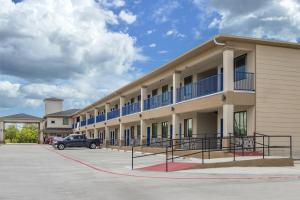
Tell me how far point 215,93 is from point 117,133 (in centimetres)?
3333

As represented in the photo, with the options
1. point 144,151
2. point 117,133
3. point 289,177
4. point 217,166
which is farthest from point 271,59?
point 117,133

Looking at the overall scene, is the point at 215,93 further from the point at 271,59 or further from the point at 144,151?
the point at 144,151

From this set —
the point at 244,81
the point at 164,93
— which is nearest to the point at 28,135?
the point at 164,93

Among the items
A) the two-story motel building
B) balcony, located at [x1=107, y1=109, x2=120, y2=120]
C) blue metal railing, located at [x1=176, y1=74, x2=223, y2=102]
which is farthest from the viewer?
balcony, located at [x1=107, y1=109, x2=120, y2=120]

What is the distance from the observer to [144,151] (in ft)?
120

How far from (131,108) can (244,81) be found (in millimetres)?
21480

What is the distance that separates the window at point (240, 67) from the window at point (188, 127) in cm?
758

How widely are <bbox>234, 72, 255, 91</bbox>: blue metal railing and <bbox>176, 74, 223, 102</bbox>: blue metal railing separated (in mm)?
984

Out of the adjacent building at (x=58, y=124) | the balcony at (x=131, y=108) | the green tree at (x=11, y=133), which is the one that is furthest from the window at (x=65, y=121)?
the balcony at (x=131, y=108)

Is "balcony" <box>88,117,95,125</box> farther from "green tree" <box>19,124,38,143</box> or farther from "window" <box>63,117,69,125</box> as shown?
"green tree" <box>19,124,38,143</box>

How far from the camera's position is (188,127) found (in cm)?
3198

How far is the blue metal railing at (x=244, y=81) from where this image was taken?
75.2 feet

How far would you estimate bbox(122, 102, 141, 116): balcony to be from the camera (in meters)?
41.5

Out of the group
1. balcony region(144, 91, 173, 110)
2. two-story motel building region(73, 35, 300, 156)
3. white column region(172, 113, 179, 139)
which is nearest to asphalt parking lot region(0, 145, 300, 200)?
two-story motel building region(73, 35, 300, 156)
